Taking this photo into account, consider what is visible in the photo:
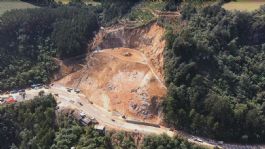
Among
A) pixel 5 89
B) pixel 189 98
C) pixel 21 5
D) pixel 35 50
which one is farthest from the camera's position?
pixel 21 5

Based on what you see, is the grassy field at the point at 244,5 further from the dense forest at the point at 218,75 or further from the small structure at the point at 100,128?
the small structure at the point at 100,128

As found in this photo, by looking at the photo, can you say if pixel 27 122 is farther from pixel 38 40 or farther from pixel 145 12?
pixel 145 12

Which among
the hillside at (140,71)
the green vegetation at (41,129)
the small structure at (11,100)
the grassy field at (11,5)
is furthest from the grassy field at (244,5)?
the grassy field at (11,5)

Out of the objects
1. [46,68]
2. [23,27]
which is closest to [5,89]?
[46,68]

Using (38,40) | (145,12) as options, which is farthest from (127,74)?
(38,40)

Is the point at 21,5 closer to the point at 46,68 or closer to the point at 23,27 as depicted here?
the point at 23,27

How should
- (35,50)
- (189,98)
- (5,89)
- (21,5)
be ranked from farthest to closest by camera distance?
(21,5) < (35,50) < (5,89) < (189,98)
